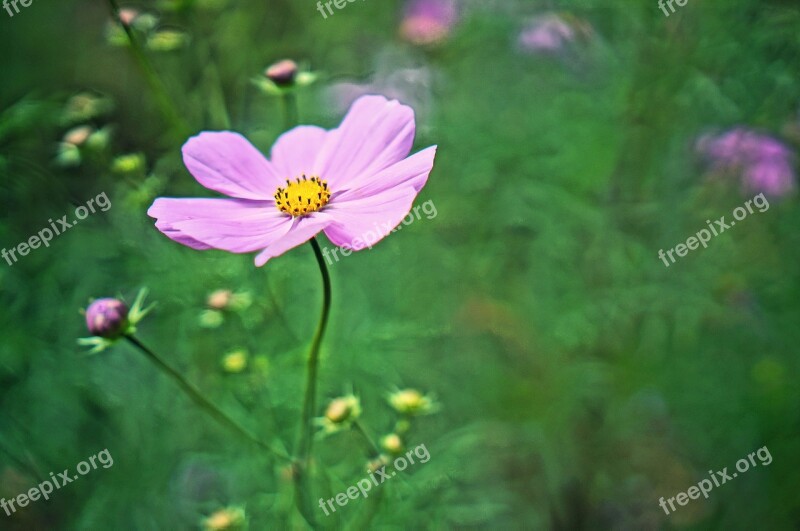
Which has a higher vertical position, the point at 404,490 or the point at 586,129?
the point at 586,129

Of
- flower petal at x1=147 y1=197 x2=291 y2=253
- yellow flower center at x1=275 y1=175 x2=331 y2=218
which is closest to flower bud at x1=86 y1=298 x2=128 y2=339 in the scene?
flower petal at x1=147 y1=197 x2=291 y2=253

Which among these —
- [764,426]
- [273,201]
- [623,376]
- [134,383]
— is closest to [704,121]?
[623,376]

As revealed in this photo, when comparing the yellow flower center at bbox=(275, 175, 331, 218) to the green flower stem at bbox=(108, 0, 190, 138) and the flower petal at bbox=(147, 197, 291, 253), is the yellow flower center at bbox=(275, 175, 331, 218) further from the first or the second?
the green flower stem at bbox=(108, 0, 190, 138)

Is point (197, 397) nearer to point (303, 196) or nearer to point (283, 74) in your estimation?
point (303, 196)

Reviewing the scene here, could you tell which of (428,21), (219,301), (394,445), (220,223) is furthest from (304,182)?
Answer: (428,21)

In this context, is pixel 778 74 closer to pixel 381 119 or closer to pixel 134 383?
pixel 381 119

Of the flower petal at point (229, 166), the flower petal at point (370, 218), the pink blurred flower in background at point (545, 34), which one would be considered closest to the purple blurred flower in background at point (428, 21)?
the pink blurred flower in background at point (545, 34)
